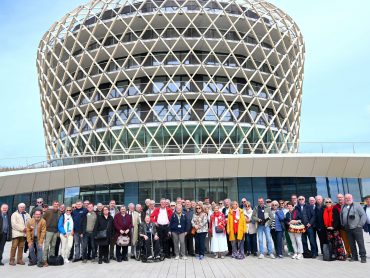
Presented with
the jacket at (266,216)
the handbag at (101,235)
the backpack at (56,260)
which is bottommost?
the backpack at (56,260)

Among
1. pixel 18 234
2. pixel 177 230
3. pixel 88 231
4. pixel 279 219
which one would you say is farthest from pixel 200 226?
pixel 18 234

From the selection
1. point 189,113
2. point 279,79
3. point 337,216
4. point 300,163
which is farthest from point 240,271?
point 279,79

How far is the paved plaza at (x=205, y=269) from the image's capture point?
288 inches

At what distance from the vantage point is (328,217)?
9281mm

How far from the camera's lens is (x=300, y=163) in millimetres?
24109

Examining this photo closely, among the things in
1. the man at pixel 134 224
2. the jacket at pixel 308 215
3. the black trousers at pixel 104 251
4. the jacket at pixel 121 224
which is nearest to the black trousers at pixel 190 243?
the man at pixel 134 224

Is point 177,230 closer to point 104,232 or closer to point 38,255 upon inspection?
point 104,232

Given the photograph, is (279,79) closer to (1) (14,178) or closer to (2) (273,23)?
(2) (273,23)

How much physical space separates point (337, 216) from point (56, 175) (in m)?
20.4

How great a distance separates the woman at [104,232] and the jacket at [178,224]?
1.81m

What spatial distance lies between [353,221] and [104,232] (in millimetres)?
6915

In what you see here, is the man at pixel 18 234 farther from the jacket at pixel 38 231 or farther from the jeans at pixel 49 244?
the jeans at pixel 49 244

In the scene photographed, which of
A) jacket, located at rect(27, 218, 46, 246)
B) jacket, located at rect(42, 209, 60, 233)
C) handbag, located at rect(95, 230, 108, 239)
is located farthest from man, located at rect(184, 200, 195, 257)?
jacket, located at rect(27, 218, 46, 246)

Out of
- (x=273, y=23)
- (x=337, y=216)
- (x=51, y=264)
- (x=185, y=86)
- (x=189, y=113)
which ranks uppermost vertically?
(x=273, y=23)
